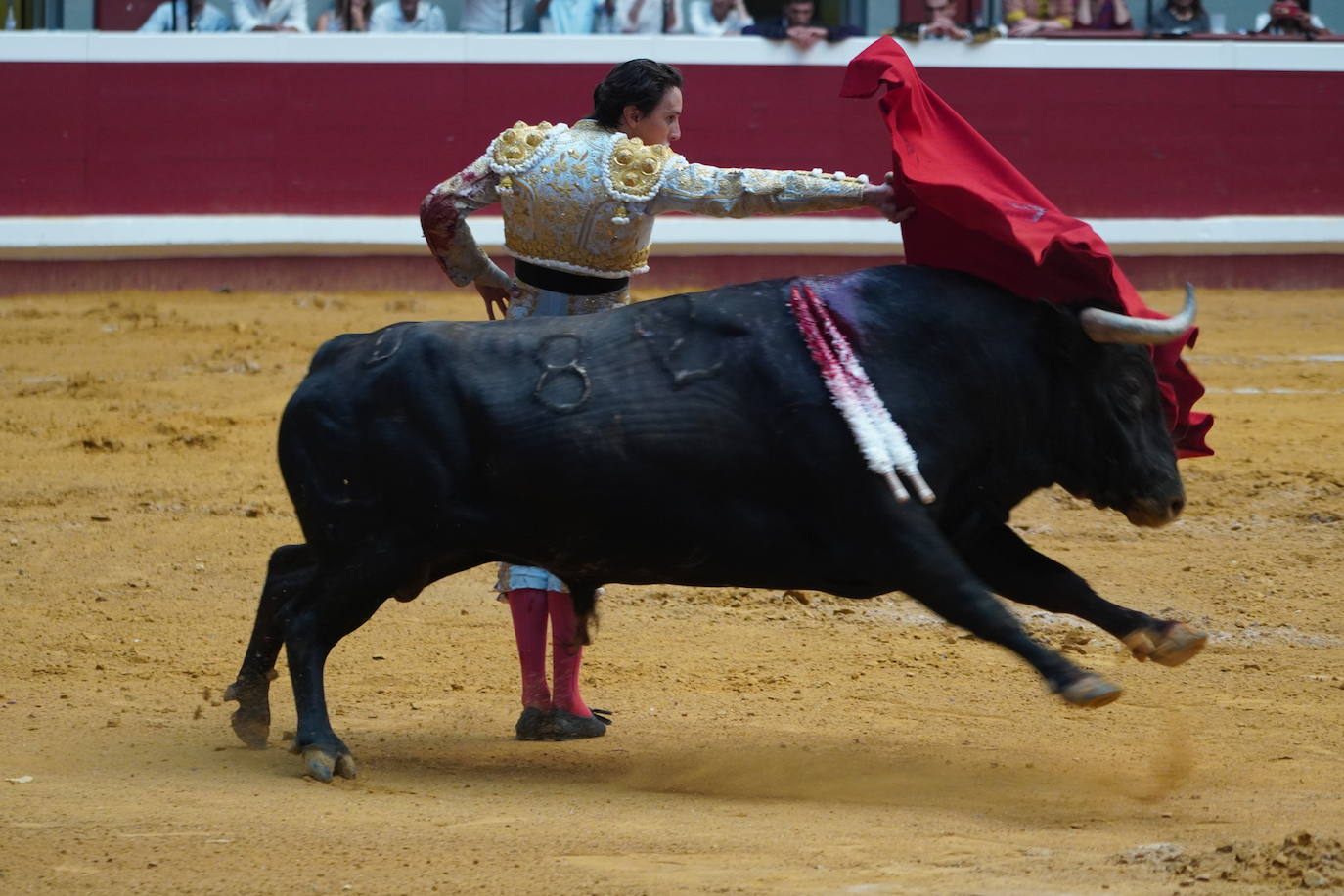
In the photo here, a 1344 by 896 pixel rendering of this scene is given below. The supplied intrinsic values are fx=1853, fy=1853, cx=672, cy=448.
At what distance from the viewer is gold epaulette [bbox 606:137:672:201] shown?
11.9 feet

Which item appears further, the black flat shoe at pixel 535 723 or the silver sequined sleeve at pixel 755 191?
the black flat shoe at pixel 535 723

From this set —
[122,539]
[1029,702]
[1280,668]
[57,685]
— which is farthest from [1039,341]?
[122,539]

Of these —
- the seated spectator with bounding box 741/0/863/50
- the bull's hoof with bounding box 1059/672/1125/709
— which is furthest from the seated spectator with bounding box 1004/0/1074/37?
the bull's hoof with bounding box 1059/672/1125/709

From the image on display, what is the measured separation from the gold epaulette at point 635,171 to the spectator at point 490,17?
685cm

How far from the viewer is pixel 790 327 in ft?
11.4

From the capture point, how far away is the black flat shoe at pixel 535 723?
3932 millimetres

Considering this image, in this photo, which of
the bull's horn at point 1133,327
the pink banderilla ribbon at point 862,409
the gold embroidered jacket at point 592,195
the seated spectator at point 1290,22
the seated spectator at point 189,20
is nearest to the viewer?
the pink banderilla ribbon at point 862,409

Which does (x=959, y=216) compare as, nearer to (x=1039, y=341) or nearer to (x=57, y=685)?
(x=1039, y=341)

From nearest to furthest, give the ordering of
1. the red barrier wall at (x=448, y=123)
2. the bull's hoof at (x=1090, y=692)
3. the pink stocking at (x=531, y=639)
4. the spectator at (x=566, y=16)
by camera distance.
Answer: the bull's hoof at (x=1090, y=692) → the pink stocking at (x=531, y=639) → the red barrier wall at (x=448, y=123) → the spectator at (x=566, y=16)

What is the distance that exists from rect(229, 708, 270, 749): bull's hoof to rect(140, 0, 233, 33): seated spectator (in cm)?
718

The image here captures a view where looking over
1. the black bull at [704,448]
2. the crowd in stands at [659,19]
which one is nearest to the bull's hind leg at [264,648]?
the black bull at [704,448]

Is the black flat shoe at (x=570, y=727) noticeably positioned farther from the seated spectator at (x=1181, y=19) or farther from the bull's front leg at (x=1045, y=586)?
the seated spectator at (x=1181, y=19)

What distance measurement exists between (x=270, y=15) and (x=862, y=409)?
7.66 meters

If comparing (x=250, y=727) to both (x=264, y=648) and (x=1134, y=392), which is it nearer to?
(x=264, y=648)
